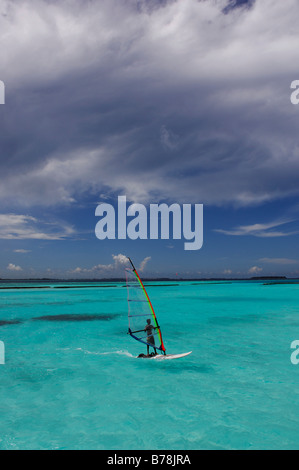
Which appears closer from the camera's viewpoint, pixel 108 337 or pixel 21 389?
pixel 21 389

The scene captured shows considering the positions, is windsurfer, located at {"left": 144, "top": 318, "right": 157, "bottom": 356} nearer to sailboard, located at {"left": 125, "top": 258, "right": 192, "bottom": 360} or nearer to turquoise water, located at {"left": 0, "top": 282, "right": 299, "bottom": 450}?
sailboard, located at {"left": 125, "top": 258, "right": 192, "bottom": 360}

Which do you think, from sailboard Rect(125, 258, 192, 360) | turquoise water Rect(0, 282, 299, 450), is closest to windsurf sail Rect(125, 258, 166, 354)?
sailboard Rect(125, 258, 192, 360)

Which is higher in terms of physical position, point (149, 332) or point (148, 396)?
point (149, 332)

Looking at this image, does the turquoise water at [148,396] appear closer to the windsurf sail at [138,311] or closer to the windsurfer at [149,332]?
the windsurfer at [149,332]

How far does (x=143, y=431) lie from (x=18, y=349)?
13.5 m

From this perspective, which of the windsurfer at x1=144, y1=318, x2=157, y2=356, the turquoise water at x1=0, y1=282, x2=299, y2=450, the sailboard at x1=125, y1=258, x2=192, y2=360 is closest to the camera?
the turquoise water at x1=0, y1=282, x2=299, y2=450

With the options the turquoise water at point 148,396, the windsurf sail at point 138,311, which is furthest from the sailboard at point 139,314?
the turquoise water at point 148,396

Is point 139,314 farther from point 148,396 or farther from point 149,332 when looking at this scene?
point 148,396

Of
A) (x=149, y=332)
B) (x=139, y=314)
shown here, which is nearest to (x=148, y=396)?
(x=149, y=332)

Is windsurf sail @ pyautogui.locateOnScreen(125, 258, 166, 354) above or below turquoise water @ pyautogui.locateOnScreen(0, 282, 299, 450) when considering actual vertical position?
above

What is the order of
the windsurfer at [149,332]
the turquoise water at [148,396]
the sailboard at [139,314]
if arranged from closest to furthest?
the turquoise water at [148,396]
the windsurfer at [149,332]
the sailboard at [139,314]
